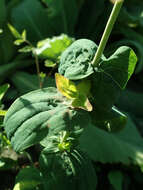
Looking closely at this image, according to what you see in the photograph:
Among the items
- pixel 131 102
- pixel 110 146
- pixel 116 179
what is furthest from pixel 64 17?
pixel 116 179

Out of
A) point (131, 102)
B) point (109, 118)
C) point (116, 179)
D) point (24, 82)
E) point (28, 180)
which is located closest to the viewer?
point (109, 118)

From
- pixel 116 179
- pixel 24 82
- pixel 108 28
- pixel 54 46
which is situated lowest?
pixel 116 179

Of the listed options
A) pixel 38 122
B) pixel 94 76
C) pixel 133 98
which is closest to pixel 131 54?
pixel 94 76

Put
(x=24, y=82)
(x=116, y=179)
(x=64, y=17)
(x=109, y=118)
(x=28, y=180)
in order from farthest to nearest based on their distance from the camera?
(x=64, y=17), (x=24, y=82), (x=116, y=179), (x=28, y=180), (x=109, y=118)

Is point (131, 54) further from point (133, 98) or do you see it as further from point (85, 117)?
point (133, 98)

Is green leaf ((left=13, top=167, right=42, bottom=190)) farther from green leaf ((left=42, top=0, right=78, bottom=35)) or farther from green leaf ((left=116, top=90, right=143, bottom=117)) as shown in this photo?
green leaf ((left=42, top=0, right=78, bottom=35))

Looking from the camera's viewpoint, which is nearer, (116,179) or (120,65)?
(120,65)

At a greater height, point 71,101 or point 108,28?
point 108,28

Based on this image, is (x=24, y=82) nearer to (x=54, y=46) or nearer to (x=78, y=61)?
(x=54, y=46)
